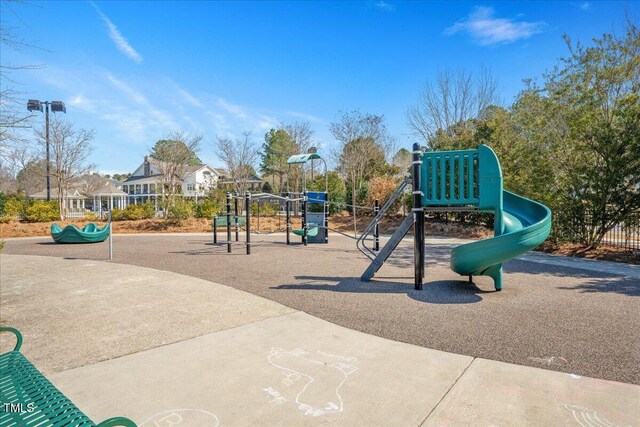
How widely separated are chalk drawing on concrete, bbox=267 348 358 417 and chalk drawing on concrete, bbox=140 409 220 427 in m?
0.62

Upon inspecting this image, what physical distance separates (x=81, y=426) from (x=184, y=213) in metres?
19.8

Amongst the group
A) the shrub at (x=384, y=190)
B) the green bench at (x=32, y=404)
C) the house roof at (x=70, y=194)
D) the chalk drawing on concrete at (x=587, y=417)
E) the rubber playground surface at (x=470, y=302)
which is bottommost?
the rubber playground surface at (x=470, y=302)

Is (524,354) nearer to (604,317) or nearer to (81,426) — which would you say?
(604,317)

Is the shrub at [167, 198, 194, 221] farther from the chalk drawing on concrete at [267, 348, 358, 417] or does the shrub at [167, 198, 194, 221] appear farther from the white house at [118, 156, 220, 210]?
the white house at [118, 156, 220, 210]

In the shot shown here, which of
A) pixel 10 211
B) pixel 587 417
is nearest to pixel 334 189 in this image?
pixel 10 211

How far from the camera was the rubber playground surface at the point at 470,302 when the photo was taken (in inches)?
143

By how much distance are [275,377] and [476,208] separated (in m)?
4.78

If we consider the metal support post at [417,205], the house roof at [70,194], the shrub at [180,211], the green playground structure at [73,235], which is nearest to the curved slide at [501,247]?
the metal support post at [417,205]

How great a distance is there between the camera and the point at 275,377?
9.89ft

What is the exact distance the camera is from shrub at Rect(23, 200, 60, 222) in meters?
23.0

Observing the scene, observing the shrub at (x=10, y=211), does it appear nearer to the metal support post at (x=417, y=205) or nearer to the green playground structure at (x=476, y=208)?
the green playground structure at (x=476, y=208)

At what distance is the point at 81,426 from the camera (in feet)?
5.66

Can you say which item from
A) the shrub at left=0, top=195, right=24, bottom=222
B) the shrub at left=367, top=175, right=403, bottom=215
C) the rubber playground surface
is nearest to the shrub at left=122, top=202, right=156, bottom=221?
the shrub at left=0, top=195, right=24, bottom=222

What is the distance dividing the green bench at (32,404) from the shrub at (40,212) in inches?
1029
